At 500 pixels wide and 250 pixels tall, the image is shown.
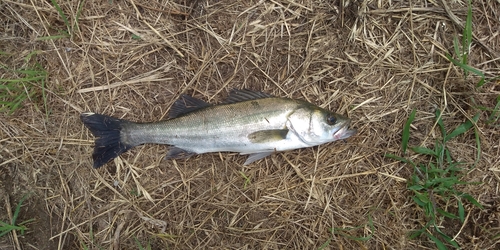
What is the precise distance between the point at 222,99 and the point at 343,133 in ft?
4.75

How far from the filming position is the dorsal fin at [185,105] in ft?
11.7

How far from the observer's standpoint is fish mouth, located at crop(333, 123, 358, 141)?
11.1 ft

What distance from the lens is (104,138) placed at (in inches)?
142

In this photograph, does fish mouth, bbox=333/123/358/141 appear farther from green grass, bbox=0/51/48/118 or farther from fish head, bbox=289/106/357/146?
green grass, bbox=0/51/48/118

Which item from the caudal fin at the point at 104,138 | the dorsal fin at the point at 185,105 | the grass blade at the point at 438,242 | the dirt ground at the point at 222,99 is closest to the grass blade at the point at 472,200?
the dirt ground at the point at 222,99

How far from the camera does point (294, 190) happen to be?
3678mm

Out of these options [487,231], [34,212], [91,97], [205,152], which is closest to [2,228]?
[34,212]

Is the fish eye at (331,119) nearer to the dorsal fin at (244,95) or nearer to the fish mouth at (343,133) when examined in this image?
the fish mouth at (343,133)

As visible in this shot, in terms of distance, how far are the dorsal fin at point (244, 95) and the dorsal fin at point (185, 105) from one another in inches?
11.9

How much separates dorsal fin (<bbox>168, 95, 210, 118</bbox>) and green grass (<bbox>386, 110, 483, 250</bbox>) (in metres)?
2.25

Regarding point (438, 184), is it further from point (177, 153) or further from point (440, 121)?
point (177, 153)

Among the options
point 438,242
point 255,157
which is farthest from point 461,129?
point 255,157

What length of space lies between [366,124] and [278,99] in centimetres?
110

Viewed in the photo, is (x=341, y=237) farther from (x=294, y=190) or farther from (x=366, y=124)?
(x=366, y=124)
